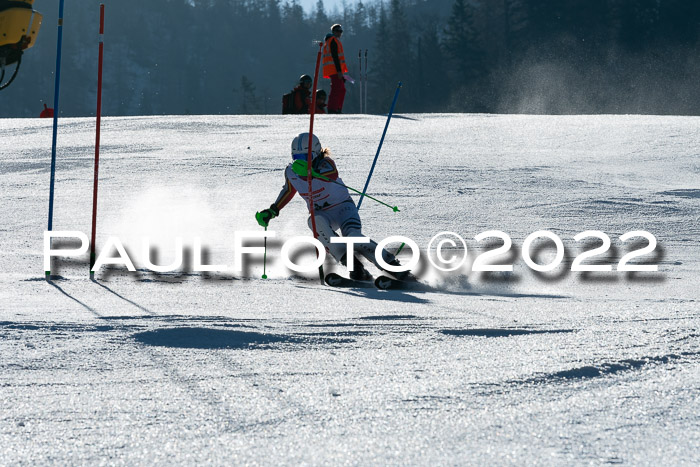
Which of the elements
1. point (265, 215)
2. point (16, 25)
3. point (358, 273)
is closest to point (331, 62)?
point (265, 215)

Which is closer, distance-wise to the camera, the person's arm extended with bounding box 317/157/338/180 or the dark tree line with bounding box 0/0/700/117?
the person's arm extended with bounding box 317/157/338/180

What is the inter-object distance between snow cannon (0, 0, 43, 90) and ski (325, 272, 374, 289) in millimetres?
2451

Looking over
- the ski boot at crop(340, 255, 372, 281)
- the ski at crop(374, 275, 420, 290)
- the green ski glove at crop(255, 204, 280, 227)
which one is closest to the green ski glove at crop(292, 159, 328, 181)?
the green ski glove at crop(255, 204, 280, 227)

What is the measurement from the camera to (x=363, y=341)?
11.2 ft

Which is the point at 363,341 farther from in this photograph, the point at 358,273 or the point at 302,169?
the point at 302,169

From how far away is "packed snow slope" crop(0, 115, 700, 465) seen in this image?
221 centimetres

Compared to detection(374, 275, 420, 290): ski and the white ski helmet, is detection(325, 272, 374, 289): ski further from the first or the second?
the white ski helmet

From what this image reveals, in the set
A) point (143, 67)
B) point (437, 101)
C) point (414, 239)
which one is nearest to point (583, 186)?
point (414, 239)

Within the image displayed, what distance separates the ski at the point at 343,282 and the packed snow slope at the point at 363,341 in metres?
0.18

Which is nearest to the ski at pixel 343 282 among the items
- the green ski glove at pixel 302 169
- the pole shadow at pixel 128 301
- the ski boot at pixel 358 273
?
the ski boot at pixel 358 273

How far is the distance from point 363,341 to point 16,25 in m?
3.09

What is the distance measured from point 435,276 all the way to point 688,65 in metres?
40.7

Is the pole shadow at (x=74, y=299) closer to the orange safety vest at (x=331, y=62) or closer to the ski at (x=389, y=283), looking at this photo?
the ski at (x=389, y=283)

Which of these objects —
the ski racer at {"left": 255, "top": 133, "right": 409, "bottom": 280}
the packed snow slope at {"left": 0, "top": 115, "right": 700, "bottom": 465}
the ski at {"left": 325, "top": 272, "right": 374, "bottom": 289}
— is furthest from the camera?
the ski racer at {"left": 255, "top": 133, "right": 409, "bottom": 280}
